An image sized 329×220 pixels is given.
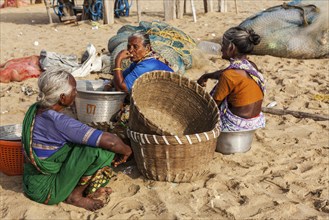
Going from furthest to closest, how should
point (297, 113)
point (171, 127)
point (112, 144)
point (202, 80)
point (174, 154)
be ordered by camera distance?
point (297, 113) < point (202, 80) < point (171, 127) < point (174, 154) < point (112, 144)

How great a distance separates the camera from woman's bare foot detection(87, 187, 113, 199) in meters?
2.84

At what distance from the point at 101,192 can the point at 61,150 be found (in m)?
0.45

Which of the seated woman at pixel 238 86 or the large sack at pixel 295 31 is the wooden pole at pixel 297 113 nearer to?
the seated woman at pixel 238 86

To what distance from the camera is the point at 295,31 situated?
6.43 metres

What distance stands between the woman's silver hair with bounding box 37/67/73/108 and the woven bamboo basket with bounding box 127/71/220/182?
55 cm

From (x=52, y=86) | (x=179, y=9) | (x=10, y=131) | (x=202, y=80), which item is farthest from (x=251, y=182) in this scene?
(x=179, y=9)

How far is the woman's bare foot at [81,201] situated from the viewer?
2742 millimetres

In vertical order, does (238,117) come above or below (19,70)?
above

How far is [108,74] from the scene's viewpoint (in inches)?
229

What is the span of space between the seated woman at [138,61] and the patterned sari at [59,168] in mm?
1049

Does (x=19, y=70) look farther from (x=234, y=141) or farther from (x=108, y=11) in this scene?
(x=108, y=11)

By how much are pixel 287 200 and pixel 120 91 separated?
168 cm

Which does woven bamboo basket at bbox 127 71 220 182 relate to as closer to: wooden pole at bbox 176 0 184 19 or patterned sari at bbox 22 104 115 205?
patterned sari at bbox 22 104 115 205

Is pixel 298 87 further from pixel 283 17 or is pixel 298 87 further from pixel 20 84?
pixel 20 84
